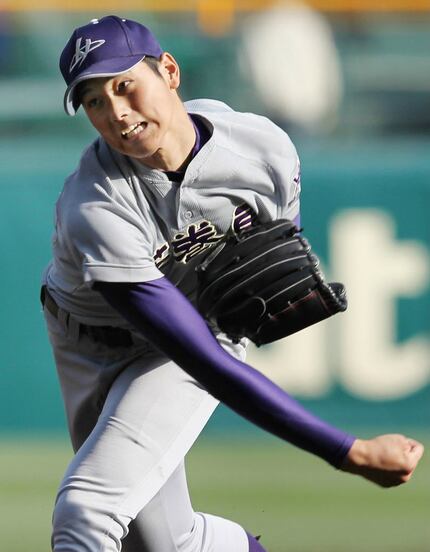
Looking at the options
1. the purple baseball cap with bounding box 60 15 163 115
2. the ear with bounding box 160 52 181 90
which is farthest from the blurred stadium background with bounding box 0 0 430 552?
the purple baseball cap with bounding box 60 15 163 115

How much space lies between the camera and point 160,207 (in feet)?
8.94

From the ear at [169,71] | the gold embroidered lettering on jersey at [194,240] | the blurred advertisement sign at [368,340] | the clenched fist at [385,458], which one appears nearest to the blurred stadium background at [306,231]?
the blurred advertisement sign at [368,340]

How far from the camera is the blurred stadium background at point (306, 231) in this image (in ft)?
15.7

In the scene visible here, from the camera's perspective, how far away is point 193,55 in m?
6.03

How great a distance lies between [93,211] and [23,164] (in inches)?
120

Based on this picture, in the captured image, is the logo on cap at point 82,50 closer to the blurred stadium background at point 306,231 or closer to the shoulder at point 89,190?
the shoulder at point 89,190

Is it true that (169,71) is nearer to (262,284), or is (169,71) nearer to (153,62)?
(153,62)

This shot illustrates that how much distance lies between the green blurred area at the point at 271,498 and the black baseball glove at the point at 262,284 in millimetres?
1443

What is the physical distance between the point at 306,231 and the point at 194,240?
8.98 ft

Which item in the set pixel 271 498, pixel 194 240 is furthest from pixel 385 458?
pixel 271 498

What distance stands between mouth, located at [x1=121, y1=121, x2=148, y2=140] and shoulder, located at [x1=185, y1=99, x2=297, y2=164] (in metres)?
0.26

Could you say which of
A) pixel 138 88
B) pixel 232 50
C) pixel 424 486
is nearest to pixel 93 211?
pixel 138 88

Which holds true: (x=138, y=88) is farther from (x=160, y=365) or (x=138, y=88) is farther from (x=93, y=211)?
(x=160, y=365)

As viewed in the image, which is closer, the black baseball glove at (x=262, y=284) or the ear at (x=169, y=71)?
the ear at (x=169, y=71)
